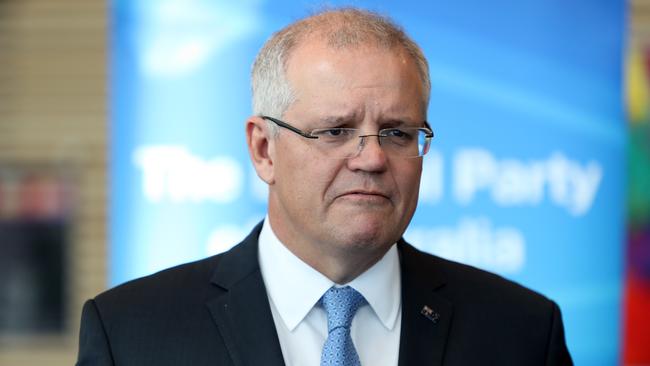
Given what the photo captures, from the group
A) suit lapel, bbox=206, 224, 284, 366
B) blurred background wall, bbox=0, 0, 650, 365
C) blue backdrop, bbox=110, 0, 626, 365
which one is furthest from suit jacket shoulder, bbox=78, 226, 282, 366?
blurred background wall, bbox=0, 0, 650, 365

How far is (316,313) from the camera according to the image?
7.44 feet

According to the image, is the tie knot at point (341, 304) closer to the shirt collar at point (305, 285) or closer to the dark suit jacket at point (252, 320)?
the shirt collar at point (305, 285)

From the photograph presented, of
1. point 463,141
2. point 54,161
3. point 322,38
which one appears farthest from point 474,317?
point 54,161

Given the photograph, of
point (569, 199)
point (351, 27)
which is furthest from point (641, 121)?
point (351, 27)

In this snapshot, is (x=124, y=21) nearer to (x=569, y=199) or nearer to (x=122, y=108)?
(x=122, y=108)

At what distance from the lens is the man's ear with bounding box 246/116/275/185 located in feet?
7.58

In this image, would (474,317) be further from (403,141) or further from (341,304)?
(403,141)

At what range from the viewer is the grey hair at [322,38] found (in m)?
2.22

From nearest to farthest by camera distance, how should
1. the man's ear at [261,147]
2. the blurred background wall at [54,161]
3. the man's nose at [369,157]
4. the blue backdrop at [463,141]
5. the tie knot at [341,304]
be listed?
the man's nose at [369,157] → the tie knot at [341,304] → the man's ear at [261,147] → the blue backdrop at [463,141] → the blurred background wall at [54,161]

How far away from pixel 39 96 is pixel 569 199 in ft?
8.67

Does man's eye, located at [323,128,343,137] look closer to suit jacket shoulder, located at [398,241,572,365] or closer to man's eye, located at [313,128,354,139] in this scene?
man's eye, located at [313,128,354,139]

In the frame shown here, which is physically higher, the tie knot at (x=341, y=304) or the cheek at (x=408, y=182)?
the cheek at (x=408, y=182)

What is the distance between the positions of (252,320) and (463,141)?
50.6 inches

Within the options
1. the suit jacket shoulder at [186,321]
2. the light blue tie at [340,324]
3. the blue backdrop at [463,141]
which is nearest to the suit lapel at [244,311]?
the suit jacket shoulder at [186,321]
